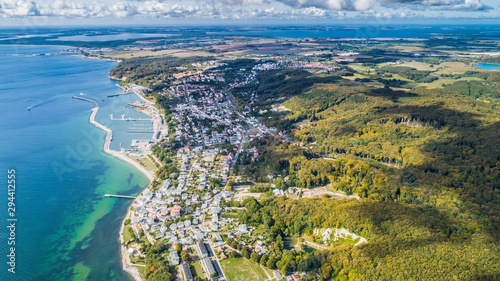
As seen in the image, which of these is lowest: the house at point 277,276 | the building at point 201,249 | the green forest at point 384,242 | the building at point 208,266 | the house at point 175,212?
the house at point 277,276

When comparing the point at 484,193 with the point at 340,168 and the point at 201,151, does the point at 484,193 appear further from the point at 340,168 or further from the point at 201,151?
the point at 201,151

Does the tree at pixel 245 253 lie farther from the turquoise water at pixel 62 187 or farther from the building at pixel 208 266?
the turquoise water at pixel 62 187

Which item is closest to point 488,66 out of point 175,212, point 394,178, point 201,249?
point 394,178

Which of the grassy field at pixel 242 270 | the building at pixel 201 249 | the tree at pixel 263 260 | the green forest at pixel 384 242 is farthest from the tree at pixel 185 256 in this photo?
the green forest at pixel 384 242

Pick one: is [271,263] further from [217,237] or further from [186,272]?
[186,272]

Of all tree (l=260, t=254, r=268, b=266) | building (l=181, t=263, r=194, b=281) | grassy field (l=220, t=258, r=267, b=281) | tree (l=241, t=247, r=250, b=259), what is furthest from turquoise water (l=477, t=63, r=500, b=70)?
building (l=181, t=263, r=194, b=281)

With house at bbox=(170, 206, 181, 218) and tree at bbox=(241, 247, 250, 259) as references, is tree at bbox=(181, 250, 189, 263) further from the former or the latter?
house at bbox=(170, 206, 181, 218)
